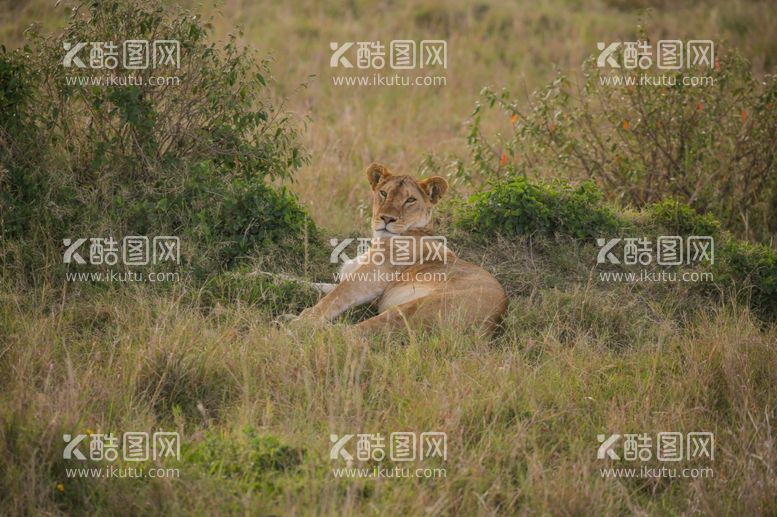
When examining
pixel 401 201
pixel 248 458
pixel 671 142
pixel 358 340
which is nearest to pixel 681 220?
pixel 671 142

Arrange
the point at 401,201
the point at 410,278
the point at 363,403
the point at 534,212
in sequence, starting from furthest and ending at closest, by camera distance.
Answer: the point at 534,212 < the point at 401,201 < the point at 410,278 < the point at 363,403

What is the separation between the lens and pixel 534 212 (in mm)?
8406

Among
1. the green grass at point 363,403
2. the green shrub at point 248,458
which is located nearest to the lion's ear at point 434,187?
the green grass at point 363,403

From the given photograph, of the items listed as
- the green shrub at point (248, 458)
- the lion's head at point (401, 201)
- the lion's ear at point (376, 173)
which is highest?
the lion's ear at point (376, 173)

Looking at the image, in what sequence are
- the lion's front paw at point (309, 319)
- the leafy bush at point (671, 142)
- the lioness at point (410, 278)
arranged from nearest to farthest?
the lion's front paw at point (309, 319), the lioness at point (410, 278), the leafy bush at point (671, 142)

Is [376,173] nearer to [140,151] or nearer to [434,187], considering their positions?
[434,187]

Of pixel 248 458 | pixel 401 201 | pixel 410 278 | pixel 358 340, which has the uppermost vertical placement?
pixel 401 201

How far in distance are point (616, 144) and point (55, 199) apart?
20.3 feet

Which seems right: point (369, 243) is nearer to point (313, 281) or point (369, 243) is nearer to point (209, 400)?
point (313, 281)

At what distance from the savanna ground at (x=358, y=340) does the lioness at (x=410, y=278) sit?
0.70 feet

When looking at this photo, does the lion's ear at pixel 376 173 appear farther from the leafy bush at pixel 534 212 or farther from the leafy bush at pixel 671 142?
the leafy bush at pixel 671 142

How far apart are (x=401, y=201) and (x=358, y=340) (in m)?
1.95

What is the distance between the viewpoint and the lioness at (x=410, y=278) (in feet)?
21.9

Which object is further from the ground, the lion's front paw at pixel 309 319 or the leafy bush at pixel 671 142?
the leafy bush at pixel 671 142
